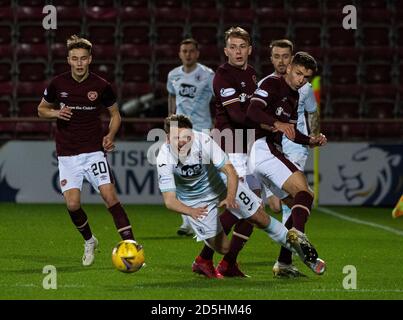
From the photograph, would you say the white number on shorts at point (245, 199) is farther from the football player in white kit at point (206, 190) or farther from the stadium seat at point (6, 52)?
the stadium seat at point (6, 52)

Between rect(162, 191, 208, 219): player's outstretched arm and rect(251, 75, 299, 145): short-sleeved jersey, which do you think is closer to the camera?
rect(162, 191, 208, 219): player's outstretched arm

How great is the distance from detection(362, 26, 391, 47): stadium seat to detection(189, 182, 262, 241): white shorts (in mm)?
11518

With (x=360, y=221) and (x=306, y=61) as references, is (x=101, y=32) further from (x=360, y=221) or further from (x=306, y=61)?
(x=306, y=61)

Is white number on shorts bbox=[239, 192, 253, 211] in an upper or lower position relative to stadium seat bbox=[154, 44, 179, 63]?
lower

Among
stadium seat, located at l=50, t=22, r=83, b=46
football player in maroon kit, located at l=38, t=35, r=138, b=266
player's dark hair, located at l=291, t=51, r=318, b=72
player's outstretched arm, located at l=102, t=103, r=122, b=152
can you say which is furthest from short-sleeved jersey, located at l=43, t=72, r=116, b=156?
stadium seat, located at l=50, t=22, r=83, b=46

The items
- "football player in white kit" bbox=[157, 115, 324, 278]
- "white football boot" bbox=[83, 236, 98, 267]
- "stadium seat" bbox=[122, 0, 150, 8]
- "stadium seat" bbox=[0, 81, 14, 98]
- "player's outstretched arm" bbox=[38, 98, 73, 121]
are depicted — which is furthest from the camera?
"stadium seat" bbox=[122, 0, 150, 8]

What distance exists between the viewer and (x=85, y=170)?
9.48 metres

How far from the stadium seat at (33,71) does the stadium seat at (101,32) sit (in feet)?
3.57

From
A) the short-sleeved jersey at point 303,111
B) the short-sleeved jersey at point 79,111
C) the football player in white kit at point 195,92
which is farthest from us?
the football player in white kit at point 195,92

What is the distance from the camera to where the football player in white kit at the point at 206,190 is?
8.05 m

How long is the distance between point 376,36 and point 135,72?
174 inches

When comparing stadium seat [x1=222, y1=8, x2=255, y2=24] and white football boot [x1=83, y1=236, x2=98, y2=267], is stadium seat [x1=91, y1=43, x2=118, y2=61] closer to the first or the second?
stadium seat [x1=222, y1=8, x2=255, y2=24]

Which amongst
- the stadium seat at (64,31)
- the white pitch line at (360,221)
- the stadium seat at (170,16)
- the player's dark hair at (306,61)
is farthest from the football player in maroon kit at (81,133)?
the stadium seat at (170,16)

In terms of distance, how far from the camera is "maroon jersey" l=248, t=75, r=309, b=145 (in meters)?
8.46
